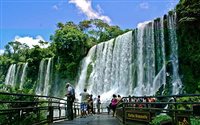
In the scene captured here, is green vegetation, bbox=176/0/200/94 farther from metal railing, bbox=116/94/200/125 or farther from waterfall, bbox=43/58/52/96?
waterfall, bbox=43/58/52/96

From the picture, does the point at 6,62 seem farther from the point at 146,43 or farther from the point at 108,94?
the point at 146,43

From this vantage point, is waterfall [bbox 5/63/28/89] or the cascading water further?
waterfall [bbox 5/63/28/89]

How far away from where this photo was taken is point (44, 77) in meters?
55.3

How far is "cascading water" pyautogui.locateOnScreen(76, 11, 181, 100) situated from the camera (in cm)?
3369

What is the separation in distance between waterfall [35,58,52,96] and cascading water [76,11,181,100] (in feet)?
41.9

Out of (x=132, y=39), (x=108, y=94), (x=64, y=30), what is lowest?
(x=108, y=94)

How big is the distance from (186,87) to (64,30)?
2649 centimetres

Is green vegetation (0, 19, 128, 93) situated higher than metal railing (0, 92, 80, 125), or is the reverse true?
green vegetation (0, 19, 128, 93)

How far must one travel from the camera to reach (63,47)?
5219cm

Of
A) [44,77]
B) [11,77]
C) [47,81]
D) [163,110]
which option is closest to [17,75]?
[11,77]

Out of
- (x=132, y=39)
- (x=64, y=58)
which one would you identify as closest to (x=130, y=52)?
(x=132, y=39)

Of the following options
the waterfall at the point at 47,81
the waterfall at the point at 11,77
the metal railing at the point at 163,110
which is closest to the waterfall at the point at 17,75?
the waterfall at the point at 11,77

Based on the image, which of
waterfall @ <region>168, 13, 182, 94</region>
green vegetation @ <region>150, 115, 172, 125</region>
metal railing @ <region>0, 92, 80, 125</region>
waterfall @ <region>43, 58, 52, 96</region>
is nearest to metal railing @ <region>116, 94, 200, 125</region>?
green vegetation @ <region>150, 115, 172, 125</region>

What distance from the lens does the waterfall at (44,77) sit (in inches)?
2131
